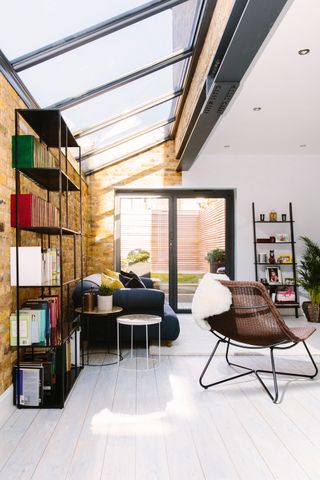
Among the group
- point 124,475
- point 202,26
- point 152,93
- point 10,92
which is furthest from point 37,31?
point 124,475

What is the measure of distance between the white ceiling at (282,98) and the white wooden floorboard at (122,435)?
293 cm

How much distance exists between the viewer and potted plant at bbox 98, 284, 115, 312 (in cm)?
381

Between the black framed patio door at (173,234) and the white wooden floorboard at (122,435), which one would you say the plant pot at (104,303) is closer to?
the white wooden floorboard at (122,435)

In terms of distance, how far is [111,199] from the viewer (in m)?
6.66

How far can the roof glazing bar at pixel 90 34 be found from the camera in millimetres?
2932

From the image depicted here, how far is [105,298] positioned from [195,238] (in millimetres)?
3307

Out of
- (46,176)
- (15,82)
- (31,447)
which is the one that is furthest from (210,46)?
(31,447)

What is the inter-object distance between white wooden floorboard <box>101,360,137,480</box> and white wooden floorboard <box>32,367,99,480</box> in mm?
200

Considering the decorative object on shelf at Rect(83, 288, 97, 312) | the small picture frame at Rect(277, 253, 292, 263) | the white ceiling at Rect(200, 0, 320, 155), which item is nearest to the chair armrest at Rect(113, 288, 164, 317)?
the decorative object on shelf at Rect(83, 288, 97, 312)

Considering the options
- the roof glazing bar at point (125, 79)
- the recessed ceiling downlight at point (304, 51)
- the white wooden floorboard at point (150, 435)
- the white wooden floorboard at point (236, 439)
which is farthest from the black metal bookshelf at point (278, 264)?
the white wooden floorboard at point (150, 435)

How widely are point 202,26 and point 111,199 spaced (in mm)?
3717

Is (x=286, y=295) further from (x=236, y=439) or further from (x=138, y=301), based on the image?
(x=236, y=439)

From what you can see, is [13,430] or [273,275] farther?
[273,275]

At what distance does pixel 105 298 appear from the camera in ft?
12.5
